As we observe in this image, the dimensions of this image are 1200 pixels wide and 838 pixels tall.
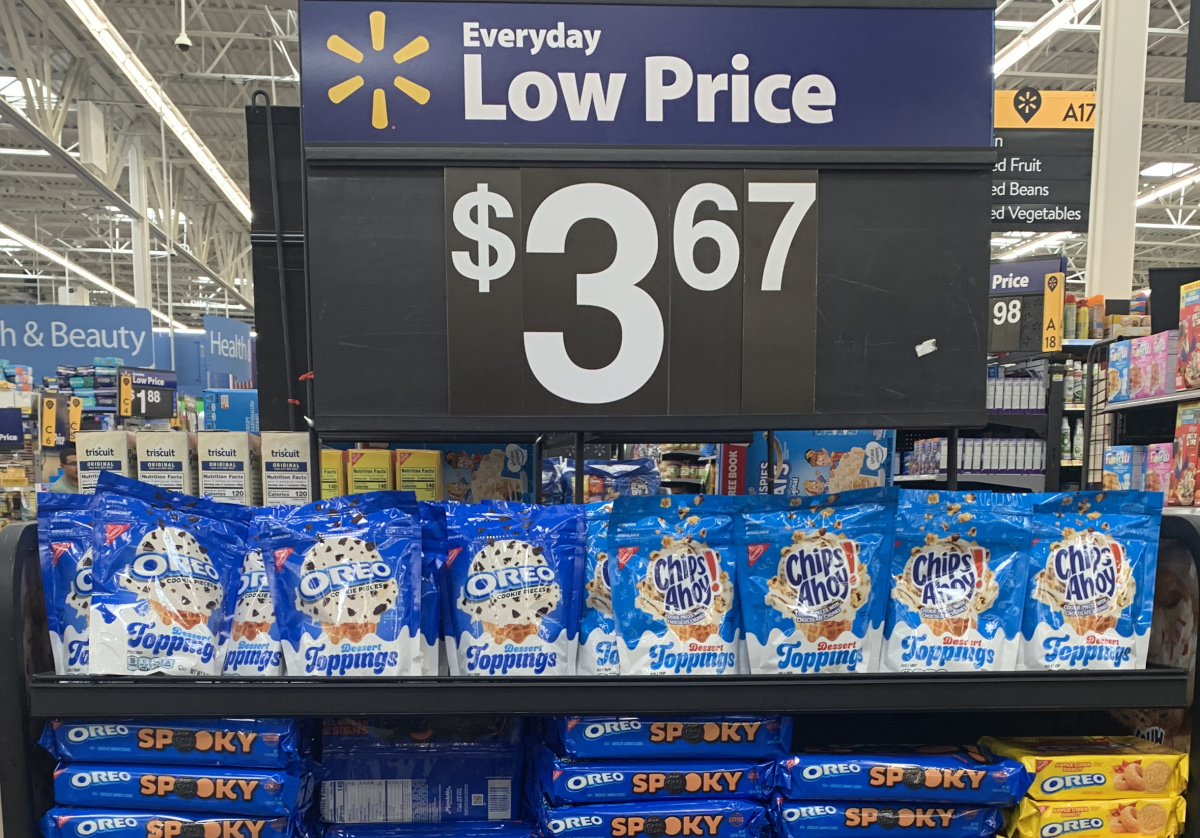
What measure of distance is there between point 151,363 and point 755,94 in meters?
13.1

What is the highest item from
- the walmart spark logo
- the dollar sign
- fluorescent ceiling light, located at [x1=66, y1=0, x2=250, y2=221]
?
fluorescent ceiling light, located at [x1=66, y1=0, x2=250, y2=221]

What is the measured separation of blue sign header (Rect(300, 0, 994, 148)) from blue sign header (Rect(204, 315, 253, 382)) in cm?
1450

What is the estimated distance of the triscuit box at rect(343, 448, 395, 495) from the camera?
5.61 ft

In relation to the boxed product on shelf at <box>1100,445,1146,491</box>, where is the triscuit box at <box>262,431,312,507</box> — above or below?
above

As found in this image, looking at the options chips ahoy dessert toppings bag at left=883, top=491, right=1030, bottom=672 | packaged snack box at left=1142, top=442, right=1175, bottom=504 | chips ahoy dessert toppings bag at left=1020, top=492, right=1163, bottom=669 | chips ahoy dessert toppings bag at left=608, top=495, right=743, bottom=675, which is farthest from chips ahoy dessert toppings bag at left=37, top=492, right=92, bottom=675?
packaged snack box at left=1142, top=442, right=1175, bottom=504

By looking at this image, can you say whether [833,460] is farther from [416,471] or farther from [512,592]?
[512,592]

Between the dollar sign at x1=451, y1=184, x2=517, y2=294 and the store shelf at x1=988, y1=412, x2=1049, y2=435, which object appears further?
the store shelf at x1=988, y1=412, x2=1049, y2=435

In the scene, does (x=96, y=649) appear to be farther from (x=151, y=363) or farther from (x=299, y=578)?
(x=151, y=363)

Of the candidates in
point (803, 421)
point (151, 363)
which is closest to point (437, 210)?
point (803, 421)

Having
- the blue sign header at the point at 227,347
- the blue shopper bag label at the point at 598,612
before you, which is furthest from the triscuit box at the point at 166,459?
the blue sign header at the point at 227,347

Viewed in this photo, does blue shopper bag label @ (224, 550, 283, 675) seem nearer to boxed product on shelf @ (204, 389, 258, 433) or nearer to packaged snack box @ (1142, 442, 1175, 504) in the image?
packaged snack box @ (1142, 442, 1175, 504)

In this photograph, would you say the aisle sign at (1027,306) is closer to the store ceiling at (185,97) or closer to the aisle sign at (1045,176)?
the aisle sign at (1045,176)

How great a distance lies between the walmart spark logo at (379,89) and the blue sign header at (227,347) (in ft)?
47.5

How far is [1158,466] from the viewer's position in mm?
4695
